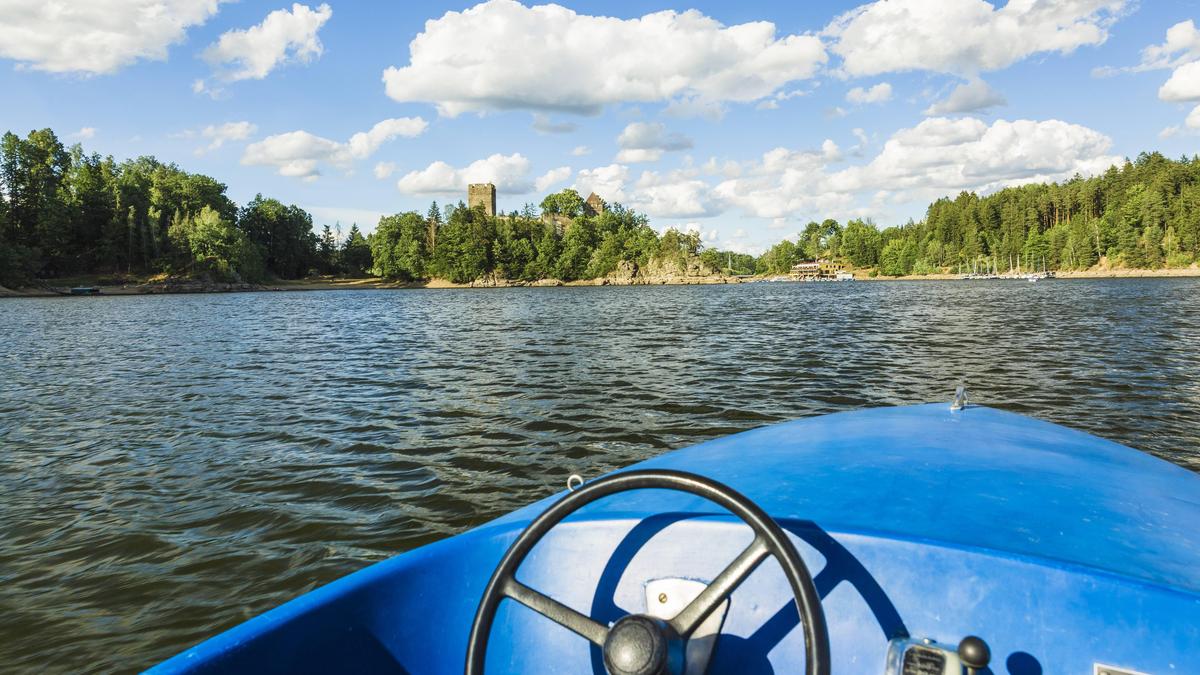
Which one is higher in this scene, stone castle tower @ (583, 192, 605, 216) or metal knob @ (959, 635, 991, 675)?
stone castle tower @ (583, 192, 605, 216)

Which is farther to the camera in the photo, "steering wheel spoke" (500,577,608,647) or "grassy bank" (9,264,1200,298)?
"grassy bank" (9,264,1200,298)

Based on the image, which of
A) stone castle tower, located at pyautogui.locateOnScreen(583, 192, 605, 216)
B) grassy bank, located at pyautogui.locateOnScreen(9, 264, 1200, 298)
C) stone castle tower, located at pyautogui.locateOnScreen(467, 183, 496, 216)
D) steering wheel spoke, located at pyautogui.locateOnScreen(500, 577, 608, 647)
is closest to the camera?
steering wheel spoke, located at pyautogui.locateOnScreen(500, 577, 608, 647)

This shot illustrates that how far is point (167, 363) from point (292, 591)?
1685 cm

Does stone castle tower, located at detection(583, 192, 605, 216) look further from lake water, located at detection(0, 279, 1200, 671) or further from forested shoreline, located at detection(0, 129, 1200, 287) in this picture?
lake water, located at detection(0, 279, 1200, 671)

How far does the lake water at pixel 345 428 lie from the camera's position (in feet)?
17.7

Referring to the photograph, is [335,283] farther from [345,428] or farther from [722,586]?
[722,586]

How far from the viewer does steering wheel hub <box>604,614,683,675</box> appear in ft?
5.53

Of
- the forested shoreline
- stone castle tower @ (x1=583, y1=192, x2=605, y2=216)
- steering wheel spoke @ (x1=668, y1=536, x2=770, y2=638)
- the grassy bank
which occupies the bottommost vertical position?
steering wheel spoke @ (x1=668, y1=536, x2=770, y2=638)

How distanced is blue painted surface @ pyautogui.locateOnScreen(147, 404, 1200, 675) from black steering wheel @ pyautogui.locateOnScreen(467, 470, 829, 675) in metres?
0.37

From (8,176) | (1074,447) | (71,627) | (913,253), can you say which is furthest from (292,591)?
(913,253)

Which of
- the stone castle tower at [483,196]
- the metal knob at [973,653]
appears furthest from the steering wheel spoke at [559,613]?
the stone castle tower at [483,196]

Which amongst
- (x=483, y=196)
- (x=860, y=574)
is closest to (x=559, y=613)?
(x=860, y=574)

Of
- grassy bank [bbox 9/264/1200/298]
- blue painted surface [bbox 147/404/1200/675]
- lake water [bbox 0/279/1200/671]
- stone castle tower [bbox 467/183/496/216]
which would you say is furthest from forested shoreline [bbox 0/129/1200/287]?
blue painted surface [bbox 147/404/1200/675]

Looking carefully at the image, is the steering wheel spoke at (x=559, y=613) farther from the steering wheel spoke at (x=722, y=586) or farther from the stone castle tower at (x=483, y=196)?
the stone castle tower at (x=483, y=196)
